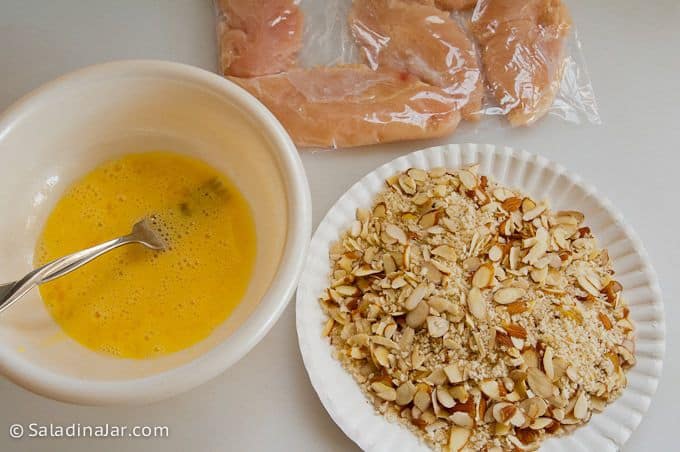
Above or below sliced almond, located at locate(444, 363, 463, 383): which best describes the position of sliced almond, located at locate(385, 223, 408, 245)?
above

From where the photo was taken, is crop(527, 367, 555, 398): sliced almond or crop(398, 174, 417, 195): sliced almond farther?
crop(398, 174, 417, 195): sliced almond

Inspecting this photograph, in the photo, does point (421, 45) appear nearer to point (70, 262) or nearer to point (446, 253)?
point (446, 253)

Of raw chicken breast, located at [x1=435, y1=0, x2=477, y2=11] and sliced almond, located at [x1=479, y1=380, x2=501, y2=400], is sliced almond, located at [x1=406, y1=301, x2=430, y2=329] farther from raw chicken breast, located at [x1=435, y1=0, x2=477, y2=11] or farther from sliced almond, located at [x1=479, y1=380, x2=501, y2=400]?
raw chicken breast, located at [x1=435, y1=0, x2=477, y2=11]

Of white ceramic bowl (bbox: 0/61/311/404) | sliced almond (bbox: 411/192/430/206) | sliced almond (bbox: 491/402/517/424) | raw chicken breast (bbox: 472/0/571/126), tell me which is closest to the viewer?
white ceramic bowl (bbox: 0/61/311/404)

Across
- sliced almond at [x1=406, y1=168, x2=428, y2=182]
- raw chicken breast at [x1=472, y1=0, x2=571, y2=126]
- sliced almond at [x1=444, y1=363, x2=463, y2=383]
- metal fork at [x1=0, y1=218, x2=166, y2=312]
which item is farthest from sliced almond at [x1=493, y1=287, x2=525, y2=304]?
metal fork at [x1=0, y1=218, x2=166, y2=312]

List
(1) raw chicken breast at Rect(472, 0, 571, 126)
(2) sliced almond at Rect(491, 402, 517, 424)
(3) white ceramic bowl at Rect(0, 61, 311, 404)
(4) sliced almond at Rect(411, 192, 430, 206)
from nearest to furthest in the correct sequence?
1. (3) white ceramic bowl at Rect(0, 61, 311, 404)
2. (2) sliced almond at Rect(491, 402, 517, 424)
3. (4) sliced almond at Rect(411, 192, 430, 206)
4. (1) raw chicken breast at Rect(472, 0, 571, 126)

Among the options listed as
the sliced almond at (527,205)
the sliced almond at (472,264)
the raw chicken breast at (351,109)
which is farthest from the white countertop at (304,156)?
the sliced almond at (472,264)

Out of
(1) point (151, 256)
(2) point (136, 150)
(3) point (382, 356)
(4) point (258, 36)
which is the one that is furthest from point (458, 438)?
(4) point (258, 36)
